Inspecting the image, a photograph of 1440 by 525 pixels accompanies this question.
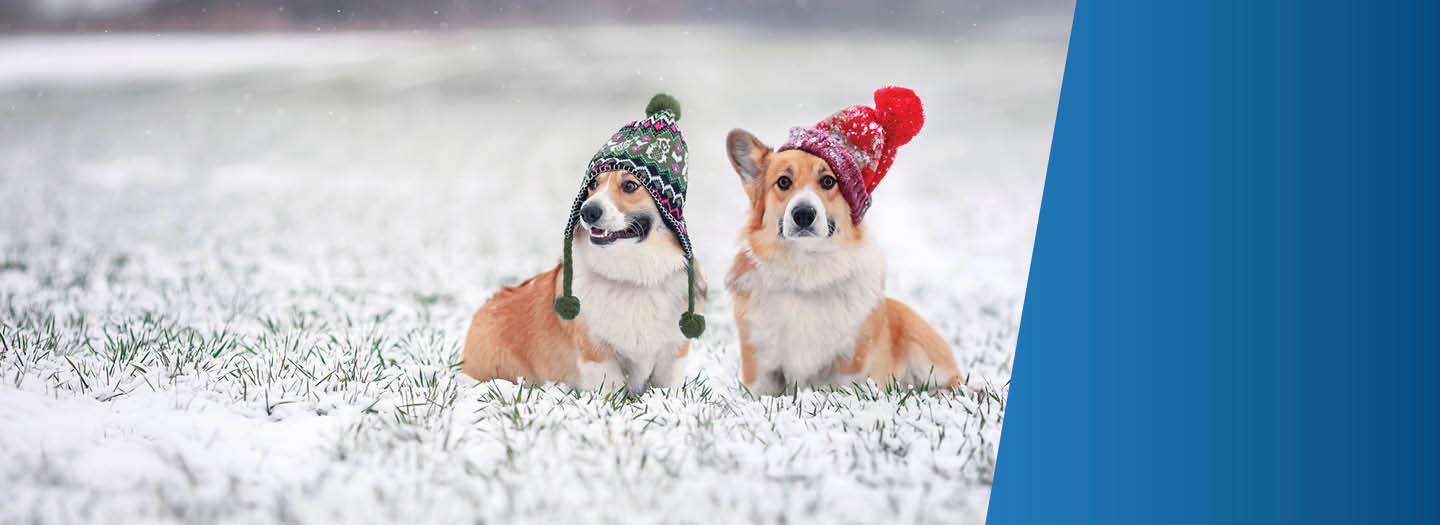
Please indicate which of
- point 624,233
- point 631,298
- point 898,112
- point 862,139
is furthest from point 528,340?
point 898,112

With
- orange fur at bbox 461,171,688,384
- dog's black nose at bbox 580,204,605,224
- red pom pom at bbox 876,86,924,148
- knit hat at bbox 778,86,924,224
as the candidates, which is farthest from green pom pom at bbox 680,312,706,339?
red pom pom at bbox 876,86,924,148

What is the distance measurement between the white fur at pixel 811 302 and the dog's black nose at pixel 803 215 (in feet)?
0.72

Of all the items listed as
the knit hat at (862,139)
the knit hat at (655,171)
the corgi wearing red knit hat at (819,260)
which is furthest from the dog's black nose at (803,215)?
the knit hat at (655,171)

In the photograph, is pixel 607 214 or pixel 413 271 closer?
pixel 607 214

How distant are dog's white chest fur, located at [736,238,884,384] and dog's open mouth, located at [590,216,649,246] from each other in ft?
1.25

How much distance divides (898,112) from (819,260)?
532 mm

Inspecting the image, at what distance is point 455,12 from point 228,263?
1.90 metres

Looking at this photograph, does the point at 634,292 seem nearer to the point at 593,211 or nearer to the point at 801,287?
the point at 593,211

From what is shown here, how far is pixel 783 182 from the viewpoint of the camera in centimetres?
265

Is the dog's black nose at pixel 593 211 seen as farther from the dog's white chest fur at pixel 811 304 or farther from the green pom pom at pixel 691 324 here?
the dog's white chest fur at pixel 811 304

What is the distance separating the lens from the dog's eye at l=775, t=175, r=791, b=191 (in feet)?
8.67

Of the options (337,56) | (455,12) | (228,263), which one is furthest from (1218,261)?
(337,56)

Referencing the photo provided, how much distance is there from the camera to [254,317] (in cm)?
396

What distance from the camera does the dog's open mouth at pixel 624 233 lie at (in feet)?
8.68
